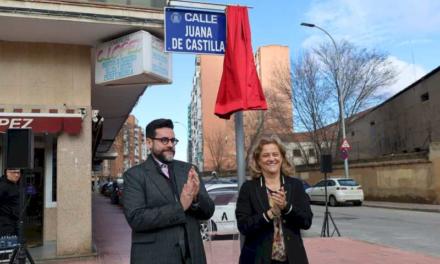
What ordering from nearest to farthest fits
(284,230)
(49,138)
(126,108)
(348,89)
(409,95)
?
1. (284,230)
2. (49,138)
3. (126,108)
4. (409,95)
5. (348,89)

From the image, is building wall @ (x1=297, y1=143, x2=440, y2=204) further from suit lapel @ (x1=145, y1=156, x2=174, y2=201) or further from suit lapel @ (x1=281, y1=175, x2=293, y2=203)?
suit lapel @ (x1=145, y1=156, x2=174, y2=201)

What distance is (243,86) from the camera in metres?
4.93

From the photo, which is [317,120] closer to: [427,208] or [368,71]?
[368,71]

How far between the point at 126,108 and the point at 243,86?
14305 mm

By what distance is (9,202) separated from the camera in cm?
703

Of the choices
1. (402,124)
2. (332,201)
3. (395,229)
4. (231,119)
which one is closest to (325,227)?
(395,229)

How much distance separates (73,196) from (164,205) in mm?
8100

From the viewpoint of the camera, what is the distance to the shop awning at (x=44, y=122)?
10.5 meters

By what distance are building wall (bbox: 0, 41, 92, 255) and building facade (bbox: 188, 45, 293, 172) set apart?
106ft

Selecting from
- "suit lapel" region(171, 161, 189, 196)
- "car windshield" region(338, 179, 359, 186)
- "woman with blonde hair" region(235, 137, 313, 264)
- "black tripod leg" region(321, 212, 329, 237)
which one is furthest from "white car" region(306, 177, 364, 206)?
"suit lapel" region(171, 161, 189, 196)

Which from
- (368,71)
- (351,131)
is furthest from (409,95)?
(351,131)

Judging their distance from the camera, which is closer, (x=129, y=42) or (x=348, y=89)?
(x=129, y=42)

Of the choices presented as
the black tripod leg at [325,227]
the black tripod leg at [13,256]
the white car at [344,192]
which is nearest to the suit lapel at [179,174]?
the black tripod leg at [13,256]

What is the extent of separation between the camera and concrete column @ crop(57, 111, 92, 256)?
10885 millimetres
